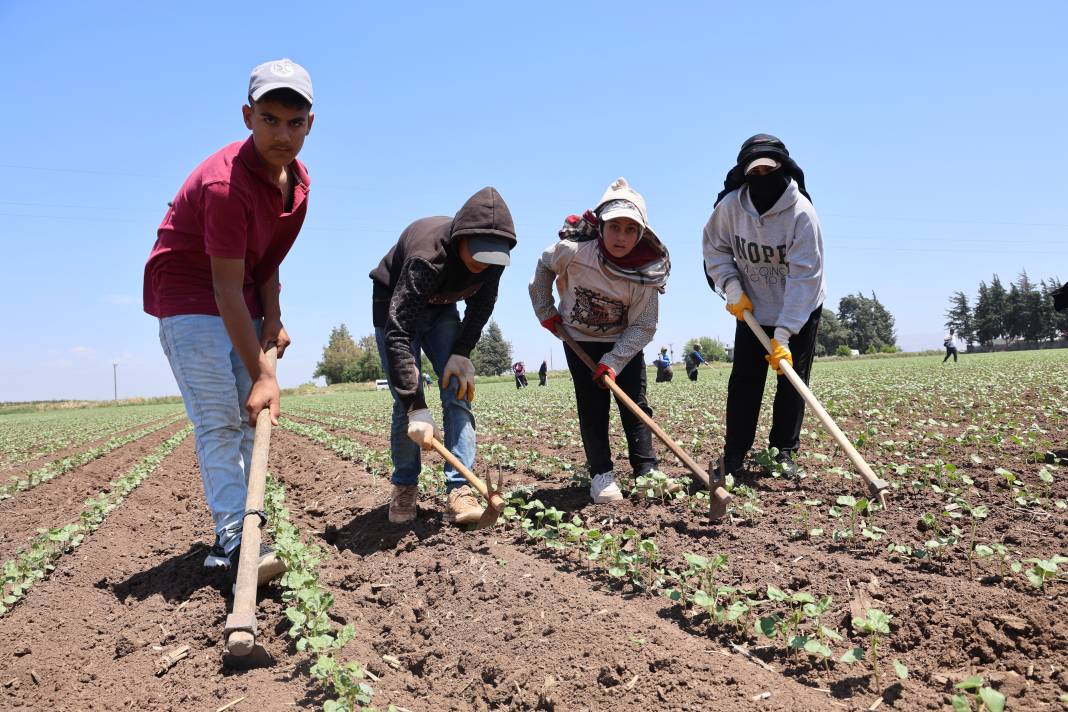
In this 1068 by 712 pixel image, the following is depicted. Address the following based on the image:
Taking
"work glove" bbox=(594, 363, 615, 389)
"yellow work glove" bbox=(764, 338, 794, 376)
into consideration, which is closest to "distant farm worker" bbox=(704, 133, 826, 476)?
"yellow work glove" bbox=(764, 338, 794, 376)

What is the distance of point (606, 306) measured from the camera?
14.4 feet

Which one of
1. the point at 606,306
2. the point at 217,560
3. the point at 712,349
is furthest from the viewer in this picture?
the point at 712,349

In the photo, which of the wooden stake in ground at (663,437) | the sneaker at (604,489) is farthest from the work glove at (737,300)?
the sneaker at (604,489)

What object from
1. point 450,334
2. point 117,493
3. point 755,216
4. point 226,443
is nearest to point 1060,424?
point 755,216

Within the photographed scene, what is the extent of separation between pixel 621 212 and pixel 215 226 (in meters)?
2.05

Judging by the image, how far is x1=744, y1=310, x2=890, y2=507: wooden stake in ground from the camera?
3562 millimetres

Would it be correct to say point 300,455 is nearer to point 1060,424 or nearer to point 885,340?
point 1060,424

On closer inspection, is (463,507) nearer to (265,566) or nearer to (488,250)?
(265,566)

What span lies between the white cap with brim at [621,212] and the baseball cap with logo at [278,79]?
5.58 ft

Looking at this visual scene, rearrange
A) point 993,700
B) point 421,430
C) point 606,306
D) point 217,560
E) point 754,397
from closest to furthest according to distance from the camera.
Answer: point 993,700 → point 217,560 → point 421,430 → point 606,306 → point 754,397

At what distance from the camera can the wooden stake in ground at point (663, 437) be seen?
3.53 m

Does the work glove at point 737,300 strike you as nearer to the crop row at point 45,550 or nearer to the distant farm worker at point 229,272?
the distant farm worker at point 229,272

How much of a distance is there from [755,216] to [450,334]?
203 cm

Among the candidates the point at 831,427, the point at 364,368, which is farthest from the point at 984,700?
the point at 364,368
